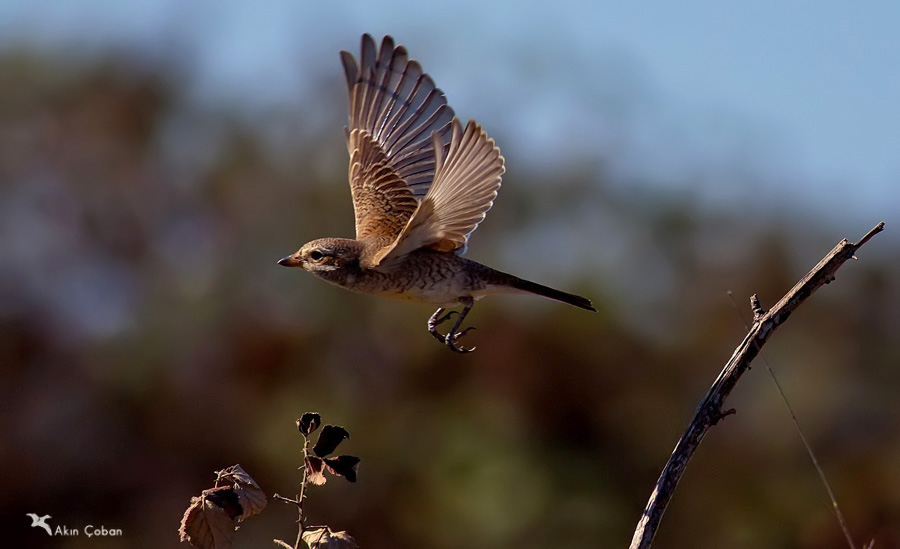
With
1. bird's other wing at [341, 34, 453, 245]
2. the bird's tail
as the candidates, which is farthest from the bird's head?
the bird's tail

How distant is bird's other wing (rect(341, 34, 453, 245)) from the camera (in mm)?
5410

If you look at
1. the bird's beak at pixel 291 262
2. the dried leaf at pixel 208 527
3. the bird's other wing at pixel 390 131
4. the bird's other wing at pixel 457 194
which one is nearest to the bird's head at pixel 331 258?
the bird's beak at pixel 291 262

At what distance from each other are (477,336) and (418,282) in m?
8.66

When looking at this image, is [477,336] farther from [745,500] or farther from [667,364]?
[745,500]

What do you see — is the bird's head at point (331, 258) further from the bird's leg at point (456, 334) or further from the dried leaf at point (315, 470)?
the dried leaf at point (315, 470)

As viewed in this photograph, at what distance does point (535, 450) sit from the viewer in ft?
41.8

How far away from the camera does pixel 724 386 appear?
296cm

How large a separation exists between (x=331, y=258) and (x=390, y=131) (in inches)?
45.9

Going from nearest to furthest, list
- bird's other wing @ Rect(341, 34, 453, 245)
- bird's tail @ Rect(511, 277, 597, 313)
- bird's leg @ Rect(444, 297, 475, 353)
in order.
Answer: bird's leg @ Rect(444, 297, 475, 353), bird's tail @ Rect(511, 277, 597, 313), bird's other wing @ Rect(341, 34, 453, 245)

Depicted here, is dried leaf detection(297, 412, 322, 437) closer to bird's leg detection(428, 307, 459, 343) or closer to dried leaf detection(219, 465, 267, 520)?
dried leaf detection(219, 465, 267, 520)

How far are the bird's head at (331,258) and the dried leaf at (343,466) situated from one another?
197 centimetres

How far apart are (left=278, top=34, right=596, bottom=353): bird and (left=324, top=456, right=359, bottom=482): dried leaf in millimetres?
1358

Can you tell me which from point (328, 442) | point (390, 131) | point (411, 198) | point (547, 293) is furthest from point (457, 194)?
point (328, 442)

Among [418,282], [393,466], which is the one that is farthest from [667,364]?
[418,282]
